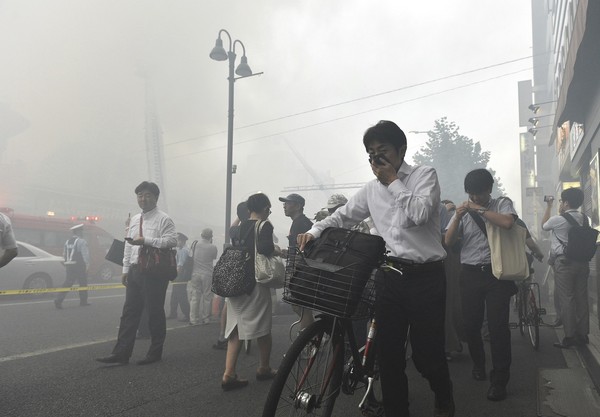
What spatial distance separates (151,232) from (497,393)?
3.85 metres

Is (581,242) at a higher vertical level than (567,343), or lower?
higher

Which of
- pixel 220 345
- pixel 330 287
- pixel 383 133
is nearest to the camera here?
pixel 330 287

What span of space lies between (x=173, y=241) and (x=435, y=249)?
11.2 ft

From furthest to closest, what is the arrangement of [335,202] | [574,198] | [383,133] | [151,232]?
[574,198]
[335,202]
[151,232]
[383,133]

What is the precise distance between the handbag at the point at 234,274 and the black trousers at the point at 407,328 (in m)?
1.72

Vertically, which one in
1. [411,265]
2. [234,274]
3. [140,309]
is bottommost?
[140,309]

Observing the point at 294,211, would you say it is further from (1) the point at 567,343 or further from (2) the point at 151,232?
(1) the point at 567,343

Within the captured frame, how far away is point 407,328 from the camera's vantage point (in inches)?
104

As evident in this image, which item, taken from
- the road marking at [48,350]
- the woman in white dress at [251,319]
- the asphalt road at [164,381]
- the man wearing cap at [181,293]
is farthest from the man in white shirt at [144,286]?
the man wearing cap at [181,293]

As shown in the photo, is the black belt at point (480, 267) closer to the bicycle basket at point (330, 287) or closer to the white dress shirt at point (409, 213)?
the white dress shirt at point (409, 213)

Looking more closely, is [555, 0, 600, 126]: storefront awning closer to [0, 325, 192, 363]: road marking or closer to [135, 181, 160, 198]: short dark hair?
[135, 181, 160, 198]: short dark hair

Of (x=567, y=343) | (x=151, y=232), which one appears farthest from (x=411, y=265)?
(x=567, y=343)

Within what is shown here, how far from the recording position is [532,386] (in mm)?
4016

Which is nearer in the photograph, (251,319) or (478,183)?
(478,183)
